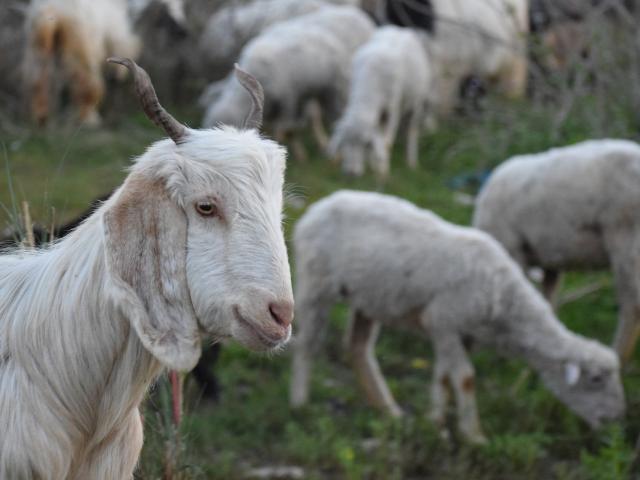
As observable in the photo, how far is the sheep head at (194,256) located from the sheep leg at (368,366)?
4588mm

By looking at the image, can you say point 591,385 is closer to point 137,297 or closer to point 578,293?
point 578,293

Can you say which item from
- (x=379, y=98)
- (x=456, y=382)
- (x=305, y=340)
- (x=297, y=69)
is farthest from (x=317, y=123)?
(x=456, y=382)

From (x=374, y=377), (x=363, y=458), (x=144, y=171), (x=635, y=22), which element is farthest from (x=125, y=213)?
(x=635, y=22)

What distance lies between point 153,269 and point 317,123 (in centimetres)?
1085

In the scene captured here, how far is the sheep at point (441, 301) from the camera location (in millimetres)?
7086

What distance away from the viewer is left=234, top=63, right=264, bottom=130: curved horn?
10.9ft

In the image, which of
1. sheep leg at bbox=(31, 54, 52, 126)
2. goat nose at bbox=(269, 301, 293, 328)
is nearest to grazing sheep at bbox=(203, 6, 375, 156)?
sheep leg at bbox=(31, 54, 52, 126)

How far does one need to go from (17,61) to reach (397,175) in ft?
17.4

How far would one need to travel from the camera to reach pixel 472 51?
1545cm

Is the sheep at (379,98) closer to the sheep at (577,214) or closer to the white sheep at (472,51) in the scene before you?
the white sheep at (472,51)

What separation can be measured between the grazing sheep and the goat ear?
9382mm

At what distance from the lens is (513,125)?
11.5 meters

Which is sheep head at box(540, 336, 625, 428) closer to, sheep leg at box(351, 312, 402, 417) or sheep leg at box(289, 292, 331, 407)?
sheep leg at box(351, 312, 402, 417)

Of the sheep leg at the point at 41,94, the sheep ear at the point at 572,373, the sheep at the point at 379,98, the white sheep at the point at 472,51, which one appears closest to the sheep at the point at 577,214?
the sheep ear at the point at 572,373
